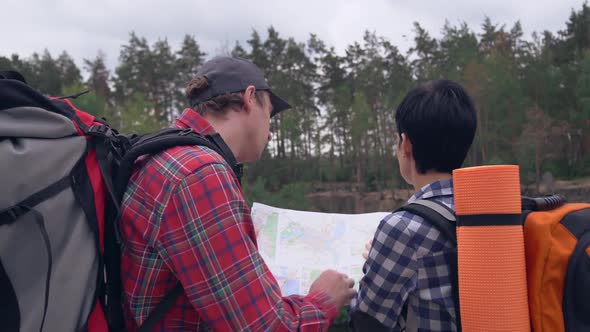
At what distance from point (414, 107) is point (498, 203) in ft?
1.33

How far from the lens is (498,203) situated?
1051 millimetres

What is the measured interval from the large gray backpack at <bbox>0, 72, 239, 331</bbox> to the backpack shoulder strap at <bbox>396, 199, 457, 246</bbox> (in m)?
0.60

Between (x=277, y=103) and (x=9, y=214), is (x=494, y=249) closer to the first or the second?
(x=277, y=103)

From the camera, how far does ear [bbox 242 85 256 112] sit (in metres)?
1.40

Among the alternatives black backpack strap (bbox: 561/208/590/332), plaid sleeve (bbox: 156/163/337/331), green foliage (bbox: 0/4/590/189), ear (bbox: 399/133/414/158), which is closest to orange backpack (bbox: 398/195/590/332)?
black backpack strap (bbox: 561/208/590/332)

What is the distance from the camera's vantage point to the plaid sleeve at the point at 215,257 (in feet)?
3.18

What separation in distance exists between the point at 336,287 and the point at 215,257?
0.40 m

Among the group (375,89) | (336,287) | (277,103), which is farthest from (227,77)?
(375,89)

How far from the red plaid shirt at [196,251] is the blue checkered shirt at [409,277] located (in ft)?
0.80

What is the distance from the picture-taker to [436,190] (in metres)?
1.29

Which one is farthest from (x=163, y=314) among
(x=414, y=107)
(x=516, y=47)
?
(x=516, y=47)

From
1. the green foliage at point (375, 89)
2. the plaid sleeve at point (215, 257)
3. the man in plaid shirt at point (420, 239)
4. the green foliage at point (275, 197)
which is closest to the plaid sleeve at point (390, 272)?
the man in plaid shirt at point (420, 239)

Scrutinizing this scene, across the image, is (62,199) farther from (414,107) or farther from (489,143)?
(489,143)

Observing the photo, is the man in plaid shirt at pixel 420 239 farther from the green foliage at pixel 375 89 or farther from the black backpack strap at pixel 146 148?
the green foliage at pixel 375 89
